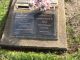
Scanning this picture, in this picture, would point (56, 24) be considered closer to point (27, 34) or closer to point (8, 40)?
point (27, 34)

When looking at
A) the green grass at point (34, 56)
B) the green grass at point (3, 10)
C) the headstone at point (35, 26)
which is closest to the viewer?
the green grass at point (34, 56)

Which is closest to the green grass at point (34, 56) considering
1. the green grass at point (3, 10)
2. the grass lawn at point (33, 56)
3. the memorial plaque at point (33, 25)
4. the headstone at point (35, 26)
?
the grass lawn at point (33, 56)

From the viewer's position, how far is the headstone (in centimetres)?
580

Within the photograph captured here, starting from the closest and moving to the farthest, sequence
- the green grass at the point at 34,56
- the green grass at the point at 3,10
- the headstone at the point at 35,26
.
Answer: the green grass at the point at 34,56
the headstone at the point at 35,26
the green grass at the point at 3,10

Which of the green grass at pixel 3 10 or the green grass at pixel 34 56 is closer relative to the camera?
the green grass at pixel 34 56

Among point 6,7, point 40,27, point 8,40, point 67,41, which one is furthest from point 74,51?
point 6,7

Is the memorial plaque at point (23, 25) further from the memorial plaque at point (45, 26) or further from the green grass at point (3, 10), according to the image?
the green grass at point (3, 10)

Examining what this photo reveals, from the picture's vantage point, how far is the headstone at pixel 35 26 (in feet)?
19.0

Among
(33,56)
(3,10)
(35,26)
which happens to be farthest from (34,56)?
(3,10)

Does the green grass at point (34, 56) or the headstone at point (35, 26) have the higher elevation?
the headstone at point (35, 26)

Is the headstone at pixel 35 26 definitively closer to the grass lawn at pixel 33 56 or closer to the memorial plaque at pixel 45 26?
the memorial plaque at pixel 45 26

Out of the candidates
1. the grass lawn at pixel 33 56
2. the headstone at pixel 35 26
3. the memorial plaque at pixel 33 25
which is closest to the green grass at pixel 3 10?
the headstone at pixel 35 26

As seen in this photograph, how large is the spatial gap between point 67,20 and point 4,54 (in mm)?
1599

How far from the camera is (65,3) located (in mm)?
6898
